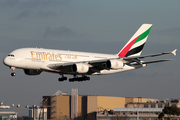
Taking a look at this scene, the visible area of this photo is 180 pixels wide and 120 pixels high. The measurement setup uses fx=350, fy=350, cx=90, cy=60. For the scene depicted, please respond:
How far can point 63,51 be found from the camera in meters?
59.7

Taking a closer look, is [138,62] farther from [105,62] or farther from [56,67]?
[56,67]

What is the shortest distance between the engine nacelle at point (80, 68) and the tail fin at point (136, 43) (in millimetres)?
11422

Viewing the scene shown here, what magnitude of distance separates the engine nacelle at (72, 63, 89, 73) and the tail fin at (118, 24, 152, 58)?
450 inches

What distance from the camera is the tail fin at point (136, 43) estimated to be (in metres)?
67.6

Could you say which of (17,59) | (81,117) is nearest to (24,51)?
(17,59)

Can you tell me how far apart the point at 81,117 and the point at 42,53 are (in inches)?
2920

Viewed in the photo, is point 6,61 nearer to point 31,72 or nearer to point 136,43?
point 31,72

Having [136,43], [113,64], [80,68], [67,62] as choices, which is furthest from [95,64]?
[136,43]

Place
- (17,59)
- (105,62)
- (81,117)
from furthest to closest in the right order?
1. (81,117)
2. (105,62)
3. (17,59)

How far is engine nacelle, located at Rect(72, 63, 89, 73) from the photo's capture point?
5753cm

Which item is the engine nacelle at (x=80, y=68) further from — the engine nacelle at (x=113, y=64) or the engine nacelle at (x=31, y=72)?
the engine nacelle at (x=31, y=72)

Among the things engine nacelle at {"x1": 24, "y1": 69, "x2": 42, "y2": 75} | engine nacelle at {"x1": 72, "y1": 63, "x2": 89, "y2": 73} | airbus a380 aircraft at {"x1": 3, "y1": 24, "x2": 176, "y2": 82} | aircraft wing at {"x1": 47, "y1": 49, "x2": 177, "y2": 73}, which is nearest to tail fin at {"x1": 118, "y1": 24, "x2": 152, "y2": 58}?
airbus a380 aircraft at {"x1": 3, "y1": 24, "x2": 176, "y2": 82}

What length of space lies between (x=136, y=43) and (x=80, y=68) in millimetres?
16078

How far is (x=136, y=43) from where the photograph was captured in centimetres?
6869
